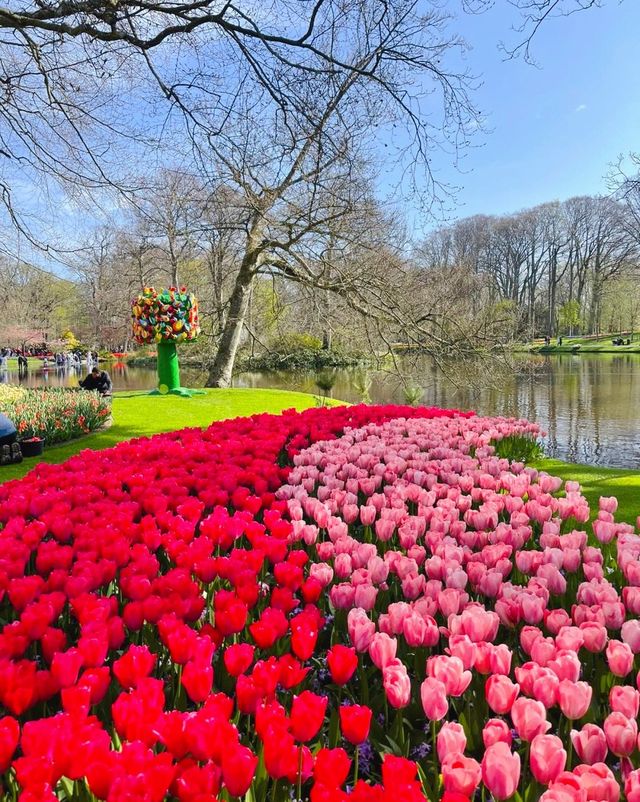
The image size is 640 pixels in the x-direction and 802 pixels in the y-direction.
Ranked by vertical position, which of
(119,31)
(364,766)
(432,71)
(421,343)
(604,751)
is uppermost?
(119,31)

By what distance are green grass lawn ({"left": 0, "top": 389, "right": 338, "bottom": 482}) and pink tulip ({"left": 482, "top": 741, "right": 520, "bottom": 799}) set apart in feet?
23.3

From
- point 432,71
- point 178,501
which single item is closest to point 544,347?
point 432,71

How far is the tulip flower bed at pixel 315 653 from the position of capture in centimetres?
109

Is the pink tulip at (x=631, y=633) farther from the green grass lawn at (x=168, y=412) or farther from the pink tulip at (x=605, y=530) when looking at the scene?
the green grass lawn at (x=168, y=412)

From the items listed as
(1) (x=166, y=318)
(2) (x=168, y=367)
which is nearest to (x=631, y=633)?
(1) (x=166, y=318)

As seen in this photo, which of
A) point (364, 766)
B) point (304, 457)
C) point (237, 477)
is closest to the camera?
point (364, 766)

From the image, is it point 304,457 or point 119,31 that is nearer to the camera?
point 304,457

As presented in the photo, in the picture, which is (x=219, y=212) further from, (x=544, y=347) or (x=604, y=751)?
(x=544, y=347)

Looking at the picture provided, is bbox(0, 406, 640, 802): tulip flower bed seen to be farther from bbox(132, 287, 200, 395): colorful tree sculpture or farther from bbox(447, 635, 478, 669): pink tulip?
bbox(132, 287, 200, 395): colorful tree sculpture

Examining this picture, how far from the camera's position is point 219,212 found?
12945mm

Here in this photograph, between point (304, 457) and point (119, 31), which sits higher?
point (119, 31)

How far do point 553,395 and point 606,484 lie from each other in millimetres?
15351

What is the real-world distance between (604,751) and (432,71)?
5.81m

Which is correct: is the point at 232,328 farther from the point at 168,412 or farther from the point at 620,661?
the point at 620,661
